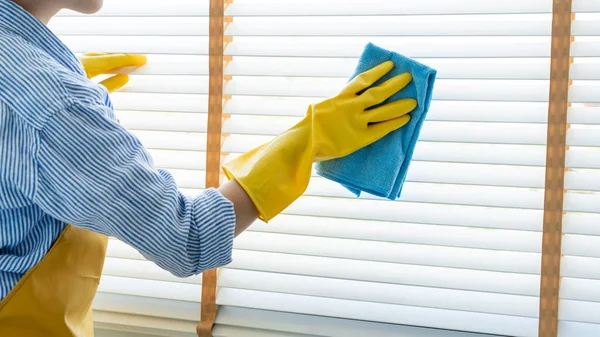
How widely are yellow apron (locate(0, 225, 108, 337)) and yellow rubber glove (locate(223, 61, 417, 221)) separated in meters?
0.28

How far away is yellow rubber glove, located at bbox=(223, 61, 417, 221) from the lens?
1.05m

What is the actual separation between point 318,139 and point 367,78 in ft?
0.53

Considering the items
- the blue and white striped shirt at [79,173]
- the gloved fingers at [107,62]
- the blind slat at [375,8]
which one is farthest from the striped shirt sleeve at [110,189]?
the blind slat at [375,8]

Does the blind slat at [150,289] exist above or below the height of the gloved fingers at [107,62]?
below

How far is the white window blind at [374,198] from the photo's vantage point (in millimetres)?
1329

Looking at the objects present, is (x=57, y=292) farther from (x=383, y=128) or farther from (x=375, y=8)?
(x=375, y=8)

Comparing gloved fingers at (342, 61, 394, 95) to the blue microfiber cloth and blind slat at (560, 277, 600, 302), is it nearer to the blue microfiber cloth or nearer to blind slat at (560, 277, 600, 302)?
the blue microfiber cloth

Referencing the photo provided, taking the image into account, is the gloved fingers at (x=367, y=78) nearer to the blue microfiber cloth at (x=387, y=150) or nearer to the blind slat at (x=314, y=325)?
the blue microfiber cloth at (x=387, y=150)

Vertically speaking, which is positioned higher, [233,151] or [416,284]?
[233,151]

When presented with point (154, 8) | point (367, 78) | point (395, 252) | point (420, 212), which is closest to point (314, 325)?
point (395, 252)

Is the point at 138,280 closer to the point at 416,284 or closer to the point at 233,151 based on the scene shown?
the point at 233,151

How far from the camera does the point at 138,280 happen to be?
162 cm

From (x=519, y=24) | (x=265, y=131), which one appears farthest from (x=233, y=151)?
(x=519, y=24)

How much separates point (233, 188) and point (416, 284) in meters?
0.55
